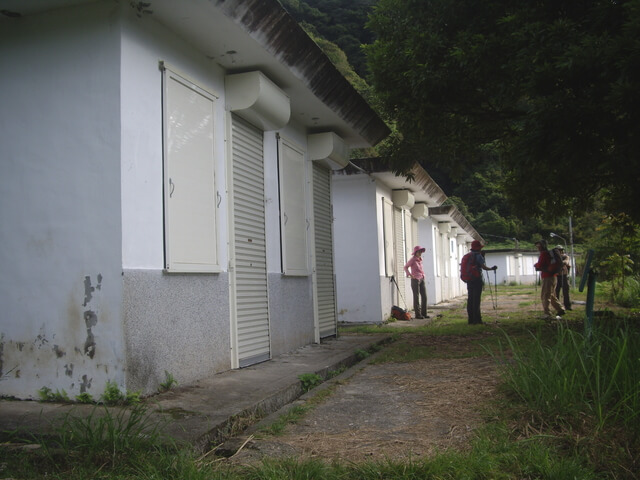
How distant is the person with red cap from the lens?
12461 millimetres


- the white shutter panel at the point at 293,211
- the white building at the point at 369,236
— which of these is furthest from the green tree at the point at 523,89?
the white building at the point at 369,236

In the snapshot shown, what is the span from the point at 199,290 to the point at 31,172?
1.85 metres

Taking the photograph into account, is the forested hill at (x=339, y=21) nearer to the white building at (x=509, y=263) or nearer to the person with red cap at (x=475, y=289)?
the white building at (x=509, y=263)

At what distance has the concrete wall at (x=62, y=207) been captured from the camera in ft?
15.5

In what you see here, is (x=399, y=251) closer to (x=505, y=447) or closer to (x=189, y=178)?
(x=189, y=178)

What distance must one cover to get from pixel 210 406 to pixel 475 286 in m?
9.12

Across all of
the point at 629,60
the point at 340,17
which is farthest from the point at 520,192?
the point at 340,17

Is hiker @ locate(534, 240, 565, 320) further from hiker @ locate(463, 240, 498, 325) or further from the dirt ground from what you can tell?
the dirt ground

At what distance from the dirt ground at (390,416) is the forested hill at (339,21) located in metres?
32.7

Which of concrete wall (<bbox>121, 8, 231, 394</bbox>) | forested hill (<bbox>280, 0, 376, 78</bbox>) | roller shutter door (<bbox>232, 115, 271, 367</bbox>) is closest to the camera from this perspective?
concrete wall (<bbox>121, 8, 231, 394</bbox>)

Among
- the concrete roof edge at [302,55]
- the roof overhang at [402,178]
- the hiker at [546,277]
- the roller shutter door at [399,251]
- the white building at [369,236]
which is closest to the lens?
the concrete roof edge at [302,55]

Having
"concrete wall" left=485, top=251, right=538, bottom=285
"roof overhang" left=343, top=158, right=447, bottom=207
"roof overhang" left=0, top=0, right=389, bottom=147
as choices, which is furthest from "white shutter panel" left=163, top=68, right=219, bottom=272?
"concrete wall" left=485, top=251, right=538, bottom=285

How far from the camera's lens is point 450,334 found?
406 inches

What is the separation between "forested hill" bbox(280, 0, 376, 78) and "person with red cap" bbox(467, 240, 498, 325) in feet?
85.2
